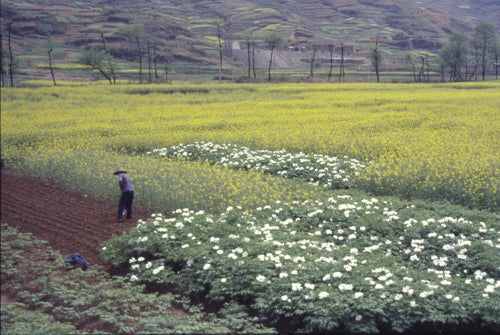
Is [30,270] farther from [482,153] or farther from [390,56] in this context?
[390,56]

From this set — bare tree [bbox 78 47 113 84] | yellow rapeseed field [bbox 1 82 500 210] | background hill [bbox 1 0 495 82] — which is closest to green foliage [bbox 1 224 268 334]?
yellow rapeseed field [bbox 1 82 500 210]

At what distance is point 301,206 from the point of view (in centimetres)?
1077

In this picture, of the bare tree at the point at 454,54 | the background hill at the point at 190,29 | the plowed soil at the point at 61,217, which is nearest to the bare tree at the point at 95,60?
the background hill at the point at 190,29

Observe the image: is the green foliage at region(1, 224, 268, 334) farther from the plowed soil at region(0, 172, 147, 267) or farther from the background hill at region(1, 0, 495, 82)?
the background hill at region(1, 0, 495, 82)

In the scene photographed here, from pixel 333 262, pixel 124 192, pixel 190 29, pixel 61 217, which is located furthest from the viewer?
pixel 190 29

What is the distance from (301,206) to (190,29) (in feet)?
481

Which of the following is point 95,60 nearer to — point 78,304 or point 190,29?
point 78,304

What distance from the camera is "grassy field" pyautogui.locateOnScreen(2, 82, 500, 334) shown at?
6.59 meters

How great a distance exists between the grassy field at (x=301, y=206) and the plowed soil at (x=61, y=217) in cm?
49

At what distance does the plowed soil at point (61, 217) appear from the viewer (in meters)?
9.19

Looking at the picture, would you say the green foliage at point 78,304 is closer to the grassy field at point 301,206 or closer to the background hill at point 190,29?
the grassy field at point 301,206

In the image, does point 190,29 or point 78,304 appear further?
point 190,29

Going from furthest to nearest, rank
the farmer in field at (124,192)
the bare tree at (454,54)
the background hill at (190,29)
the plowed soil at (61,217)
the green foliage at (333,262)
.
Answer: the background hill at (190,29) → the bare tree at (454,54) → the farmer in field at (124,192) → the plowed soil at (61,217) → the green foliage at (333,262)

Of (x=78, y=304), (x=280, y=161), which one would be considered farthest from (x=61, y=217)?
(x=280, y=161)
